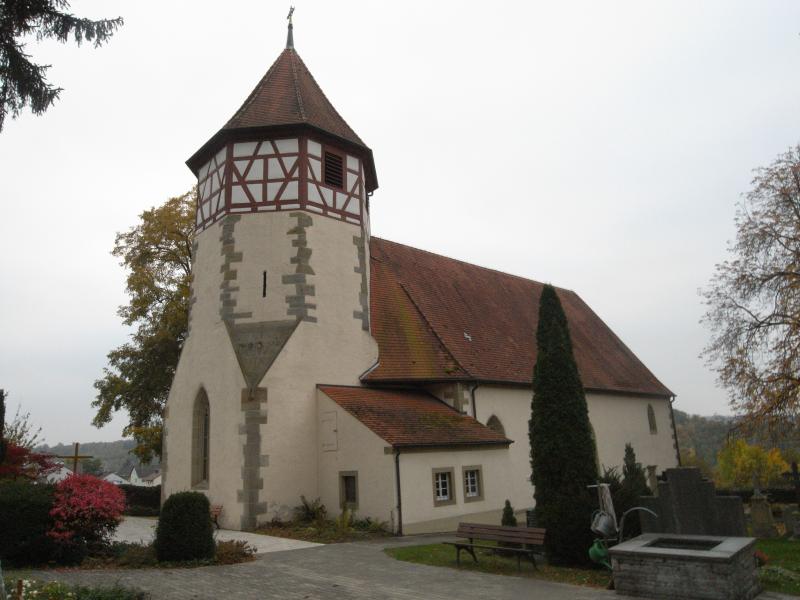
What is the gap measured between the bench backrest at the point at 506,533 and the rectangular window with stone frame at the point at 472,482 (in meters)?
5.00

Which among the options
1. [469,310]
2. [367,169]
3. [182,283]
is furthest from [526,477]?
[182,283]

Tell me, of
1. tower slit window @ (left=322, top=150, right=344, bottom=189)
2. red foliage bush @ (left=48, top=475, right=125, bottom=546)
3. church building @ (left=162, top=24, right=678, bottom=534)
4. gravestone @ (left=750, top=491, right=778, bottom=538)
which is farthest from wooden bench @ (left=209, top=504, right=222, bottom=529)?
gravestone @ (left=750, top=491, right=778, bottom=538)

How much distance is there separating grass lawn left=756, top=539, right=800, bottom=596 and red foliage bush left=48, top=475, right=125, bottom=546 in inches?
423

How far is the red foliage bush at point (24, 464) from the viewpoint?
13.8m

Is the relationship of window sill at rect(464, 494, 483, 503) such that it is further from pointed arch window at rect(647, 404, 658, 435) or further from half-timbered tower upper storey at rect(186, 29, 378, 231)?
pointed arch window at rect(647, 404, 658, 435)

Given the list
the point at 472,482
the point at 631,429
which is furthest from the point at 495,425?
the point at 631,429

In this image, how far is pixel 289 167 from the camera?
698 inches

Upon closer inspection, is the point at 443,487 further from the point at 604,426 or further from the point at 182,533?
the point at 604,426

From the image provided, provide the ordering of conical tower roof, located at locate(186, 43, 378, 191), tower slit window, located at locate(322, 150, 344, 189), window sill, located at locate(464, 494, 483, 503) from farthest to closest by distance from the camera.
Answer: tower slit window, located at locate(322, 150, 344, 189) < conical tower roof, located at locate(186, 43, 378, 191) < window sill, located at locate(464, 494, 483, 503)

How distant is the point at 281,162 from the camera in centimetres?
1777

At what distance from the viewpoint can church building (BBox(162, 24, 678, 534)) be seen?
15133 millimetres

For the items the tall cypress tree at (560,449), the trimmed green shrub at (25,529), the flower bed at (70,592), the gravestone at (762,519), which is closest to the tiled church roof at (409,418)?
the tall cypress tree at (560,449)

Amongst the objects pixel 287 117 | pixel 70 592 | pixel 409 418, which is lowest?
pixel 70 592

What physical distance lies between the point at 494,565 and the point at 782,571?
4.28m
